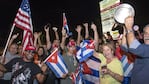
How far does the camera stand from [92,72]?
25.1 ft

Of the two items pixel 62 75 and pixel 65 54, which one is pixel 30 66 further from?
pixel 65 54

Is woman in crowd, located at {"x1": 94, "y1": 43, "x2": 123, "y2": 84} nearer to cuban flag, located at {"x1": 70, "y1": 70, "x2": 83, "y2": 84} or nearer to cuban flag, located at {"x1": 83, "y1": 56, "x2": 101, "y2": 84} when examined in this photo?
cuban flag, located at {"x1": 83, "y1": 56, "x2": 101, "y2": 84}

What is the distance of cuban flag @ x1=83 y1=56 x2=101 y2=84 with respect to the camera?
24.8ft

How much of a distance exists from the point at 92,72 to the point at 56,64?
896 mm

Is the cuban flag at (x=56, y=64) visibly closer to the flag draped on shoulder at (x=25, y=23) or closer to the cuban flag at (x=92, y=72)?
the cuban flag at (x=92, y=72)

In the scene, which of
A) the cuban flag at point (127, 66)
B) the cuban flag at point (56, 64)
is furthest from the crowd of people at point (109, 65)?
the cuban flag at point (56, 64)

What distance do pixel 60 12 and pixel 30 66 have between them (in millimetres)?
21644

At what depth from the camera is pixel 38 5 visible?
Answer: 2962 centimetres

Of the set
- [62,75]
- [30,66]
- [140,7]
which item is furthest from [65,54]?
[140,7]

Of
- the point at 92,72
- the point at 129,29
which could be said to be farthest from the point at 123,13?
the point at 92,72

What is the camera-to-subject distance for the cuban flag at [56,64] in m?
8.11

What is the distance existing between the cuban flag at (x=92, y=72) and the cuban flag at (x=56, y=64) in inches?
20.4

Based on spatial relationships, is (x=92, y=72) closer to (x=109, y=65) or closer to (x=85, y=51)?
(x=85, y=51)

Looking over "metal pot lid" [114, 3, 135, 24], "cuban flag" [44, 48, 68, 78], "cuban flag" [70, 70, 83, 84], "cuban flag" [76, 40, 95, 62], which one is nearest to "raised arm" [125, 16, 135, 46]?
"metal pot lid" [114, 3, 135, 24]
